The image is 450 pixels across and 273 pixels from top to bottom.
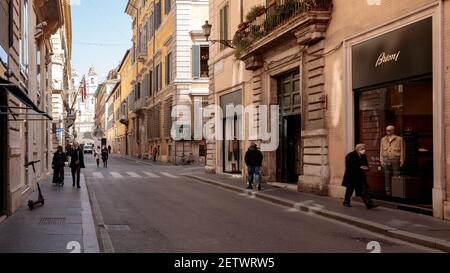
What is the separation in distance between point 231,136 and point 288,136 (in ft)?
22.3

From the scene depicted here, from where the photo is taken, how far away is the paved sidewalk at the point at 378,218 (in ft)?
33.4

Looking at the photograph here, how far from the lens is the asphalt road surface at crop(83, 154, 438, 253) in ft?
31.2

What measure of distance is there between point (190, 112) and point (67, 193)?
24.7 metres

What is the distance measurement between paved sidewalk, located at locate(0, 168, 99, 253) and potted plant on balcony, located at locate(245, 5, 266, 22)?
978cm

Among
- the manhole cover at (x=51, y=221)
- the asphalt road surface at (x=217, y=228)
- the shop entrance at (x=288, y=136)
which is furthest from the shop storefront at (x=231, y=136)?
the manhole cover at (x=51, y=221)

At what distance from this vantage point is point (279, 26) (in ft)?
64.4

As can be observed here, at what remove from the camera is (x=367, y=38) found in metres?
15.3

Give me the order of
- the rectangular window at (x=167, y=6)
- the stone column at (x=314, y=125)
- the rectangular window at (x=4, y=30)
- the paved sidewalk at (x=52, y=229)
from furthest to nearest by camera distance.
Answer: the rectangular window at (x=167, y=6) < the stone column at (x=314, y=125) < the rectangular window at (x=4, y=30) < the paved sidewalk at (x=52, y=229)

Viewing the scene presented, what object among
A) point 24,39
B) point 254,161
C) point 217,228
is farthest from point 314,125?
point 24,39

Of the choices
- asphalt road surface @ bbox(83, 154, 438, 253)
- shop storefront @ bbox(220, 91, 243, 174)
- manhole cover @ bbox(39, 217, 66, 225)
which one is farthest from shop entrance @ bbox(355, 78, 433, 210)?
shop storefront @ bbox(220, 91, 243, 174)

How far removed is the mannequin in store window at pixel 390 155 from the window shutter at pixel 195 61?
28655 millimetres

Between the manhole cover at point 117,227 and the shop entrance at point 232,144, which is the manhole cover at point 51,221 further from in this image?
the shop entrance at point 232,144

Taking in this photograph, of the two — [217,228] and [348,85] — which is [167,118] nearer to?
[348,85]

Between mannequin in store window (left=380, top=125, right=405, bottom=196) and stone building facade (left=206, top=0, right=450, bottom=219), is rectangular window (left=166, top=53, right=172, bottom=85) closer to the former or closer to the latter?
stone building facade (left=206, top=0, right=450, bottom=219)
